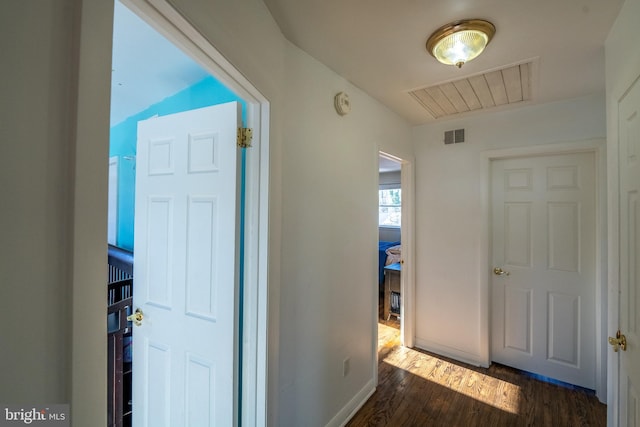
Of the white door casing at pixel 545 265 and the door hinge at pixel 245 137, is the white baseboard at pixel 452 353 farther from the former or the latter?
the door hinge at pixel 245 137

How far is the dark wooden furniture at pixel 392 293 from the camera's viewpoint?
3.70 m

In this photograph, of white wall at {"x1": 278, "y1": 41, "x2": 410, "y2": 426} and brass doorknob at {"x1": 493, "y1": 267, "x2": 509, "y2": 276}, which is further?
brass doorknob at {"x1": 493, "y1": 267, "x2": 509, "y2": 276}

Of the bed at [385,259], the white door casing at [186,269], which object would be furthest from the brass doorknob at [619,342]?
the bed at [385,259]

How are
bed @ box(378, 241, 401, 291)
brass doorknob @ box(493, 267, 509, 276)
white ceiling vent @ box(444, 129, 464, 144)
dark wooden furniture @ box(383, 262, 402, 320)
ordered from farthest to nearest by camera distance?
1. bed @ box(378, 241, 401, 291)
2. dark wooden furniture @ box(383, 262, 402, 320)
3. white ceiling vent @ box(444, 129, 464, 144)
4. brass doorknob @ box(493, 267, 509, 276)

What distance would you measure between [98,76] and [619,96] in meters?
1.89

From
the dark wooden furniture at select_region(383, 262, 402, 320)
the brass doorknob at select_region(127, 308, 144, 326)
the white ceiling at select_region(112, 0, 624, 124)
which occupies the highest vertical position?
the white ceiling at select_region(112, 0, 624, 124)

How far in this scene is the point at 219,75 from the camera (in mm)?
1000

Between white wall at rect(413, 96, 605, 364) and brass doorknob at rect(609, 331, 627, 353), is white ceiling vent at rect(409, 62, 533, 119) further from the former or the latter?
brass doorknob at rect(609, 331, 627, 353)

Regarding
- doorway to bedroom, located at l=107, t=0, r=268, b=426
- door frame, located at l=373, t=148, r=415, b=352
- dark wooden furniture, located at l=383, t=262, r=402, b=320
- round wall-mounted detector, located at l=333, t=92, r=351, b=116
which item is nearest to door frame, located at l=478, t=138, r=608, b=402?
door frame, located at l=373, t=148, r=415, b=352

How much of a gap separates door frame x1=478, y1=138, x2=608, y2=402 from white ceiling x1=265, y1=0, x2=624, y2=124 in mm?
449

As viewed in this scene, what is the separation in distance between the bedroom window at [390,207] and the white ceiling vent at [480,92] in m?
4.13

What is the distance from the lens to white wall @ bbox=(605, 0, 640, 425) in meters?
1.11

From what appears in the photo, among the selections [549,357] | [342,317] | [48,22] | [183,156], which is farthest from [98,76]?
[549,357]

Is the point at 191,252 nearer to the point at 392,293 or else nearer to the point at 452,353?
the point at 452,353
